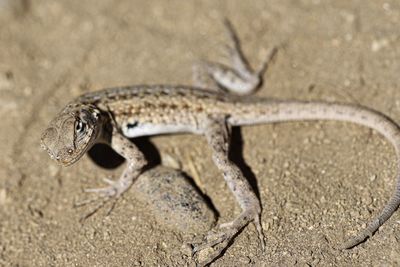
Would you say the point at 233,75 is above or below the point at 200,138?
above

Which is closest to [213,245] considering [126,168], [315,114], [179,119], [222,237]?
[222,237]

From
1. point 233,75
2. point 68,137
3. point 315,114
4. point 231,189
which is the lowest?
point 231,189

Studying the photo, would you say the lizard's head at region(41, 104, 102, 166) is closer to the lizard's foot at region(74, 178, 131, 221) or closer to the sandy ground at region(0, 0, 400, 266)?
the lizard's foot at region(74, 178, 131, 221)

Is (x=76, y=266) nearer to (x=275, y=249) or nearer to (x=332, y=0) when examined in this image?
(x=275, y=249)

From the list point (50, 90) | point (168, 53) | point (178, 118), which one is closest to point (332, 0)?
point (168, 53)

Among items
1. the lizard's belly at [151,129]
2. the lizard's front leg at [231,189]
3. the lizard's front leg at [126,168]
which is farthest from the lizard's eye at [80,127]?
the lizard's front leg at [231,189]

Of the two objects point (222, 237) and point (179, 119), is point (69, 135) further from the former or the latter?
point (222, 237)
